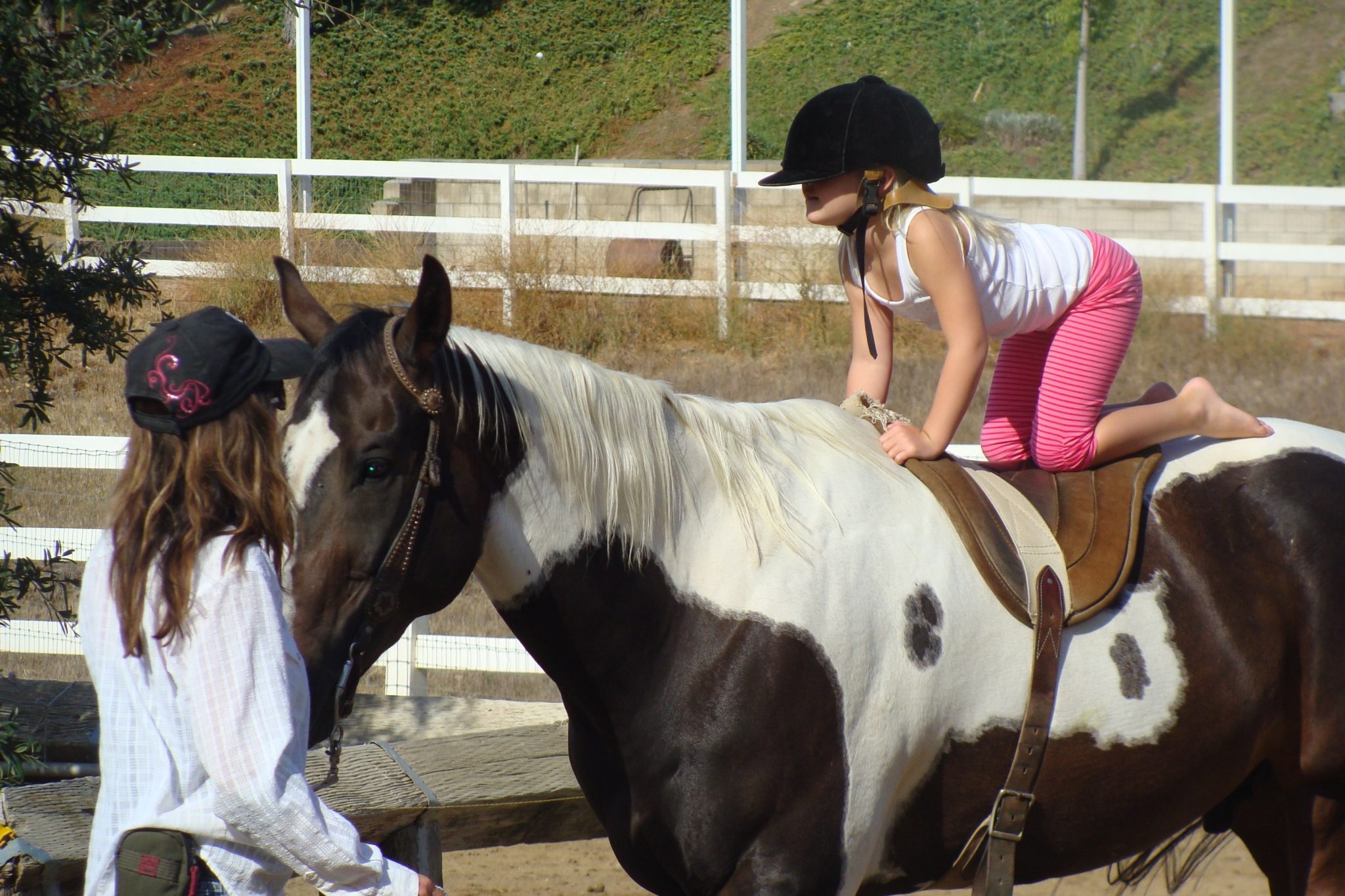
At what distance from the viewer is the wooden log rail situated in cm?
256

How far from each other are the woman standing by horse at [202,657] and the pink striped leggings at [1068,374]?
156 cm

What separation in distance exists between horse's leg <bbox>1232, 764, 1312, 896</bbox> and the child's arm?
1003 mm

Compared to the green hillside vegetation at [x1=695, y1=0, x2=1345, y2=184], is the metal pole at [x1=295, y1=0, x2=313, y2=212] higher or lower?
lower

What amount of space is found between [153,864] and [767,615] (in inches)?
38.9

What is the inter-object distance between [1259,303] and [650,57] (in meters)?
18.4

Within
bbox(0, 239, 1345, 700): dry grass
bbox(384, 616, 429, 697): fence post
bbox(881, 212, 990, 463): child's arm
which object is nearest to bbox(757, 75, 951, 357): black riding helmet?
bbox(881, 212, 990, 463): child's arm

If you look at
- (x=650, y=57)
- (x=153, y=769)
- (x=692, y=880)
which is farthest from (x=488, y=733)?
(x=650, y=57)

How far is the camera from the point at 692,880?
A: 6.42 ft

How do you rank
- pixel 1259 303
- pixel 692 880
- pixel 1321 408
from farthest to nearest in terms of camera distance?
1. pixel 1259 303
2. pixel 1321 408
3. pixel 692 880

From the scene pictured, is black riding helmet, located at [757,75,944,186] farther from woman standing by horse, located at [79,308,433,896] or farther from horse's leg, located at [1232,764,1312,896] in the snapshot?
horse's leg, located at [1232,764,1312,896]

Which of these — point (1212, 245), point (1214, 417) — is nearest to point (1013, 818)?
point (1214, 417)

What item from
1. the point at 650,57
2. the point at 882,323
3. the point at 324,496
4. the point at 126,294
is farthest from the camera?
the point at 650,57

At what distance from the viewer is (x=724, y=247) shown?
10359mm

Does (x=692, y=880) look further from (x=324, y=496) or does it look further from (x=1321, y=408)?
(x=1321, y=408)
